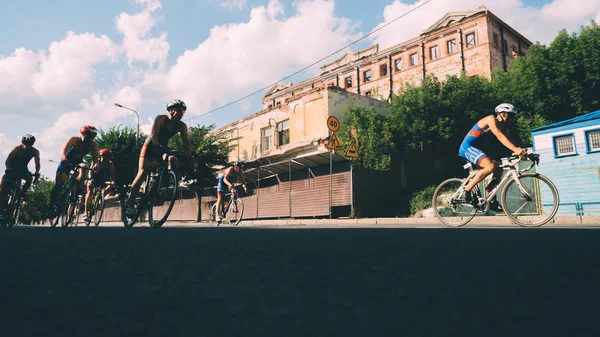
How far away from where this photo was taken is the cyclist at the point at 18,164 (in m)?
8.58

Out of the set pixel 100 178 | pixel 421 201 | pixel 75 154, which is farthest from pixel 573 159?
pixel 75 154

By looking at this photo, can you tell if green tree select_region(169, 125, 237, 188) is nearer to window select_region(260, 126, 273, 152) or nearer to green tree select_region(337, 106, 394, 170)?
window select_region(260, 126, 273, 152)

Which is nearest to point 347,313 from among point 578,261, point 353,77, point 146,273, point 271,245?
point 146,273

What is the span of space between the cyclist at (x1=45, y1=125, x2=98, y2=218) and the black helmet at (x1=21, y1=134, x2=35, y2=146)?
3.47 feet

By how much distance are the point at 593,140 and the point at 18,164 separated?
1991 cm

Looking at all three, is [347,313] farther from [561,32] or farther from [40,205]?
[40,205]

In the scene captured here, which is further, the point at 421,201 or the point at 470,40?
the point at 470,40

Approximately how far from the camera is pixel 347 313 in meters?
0.99

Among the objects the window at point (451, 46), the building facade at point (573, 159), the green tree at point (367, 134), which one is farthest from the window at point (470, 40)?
the building facade at point (573, 159)

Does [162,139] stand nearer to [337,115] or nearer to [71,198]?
[71,198]

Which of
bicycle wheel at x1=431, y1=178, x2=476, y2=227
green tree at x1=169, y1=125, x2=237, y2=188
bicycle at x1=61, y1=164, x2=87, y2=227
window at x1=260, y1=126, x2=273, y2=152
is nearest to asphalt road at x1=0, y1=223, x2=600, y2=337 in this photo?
bicycle wheel at x1=431, y1=178, x2=476, y2=227

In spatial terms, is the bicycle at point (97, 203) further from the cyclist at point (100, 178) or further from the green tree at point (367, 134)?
the green tree at point (367, 134)

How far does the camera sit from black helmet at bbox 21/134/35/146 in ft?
28.1

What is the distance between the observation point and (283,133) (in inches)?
1098
